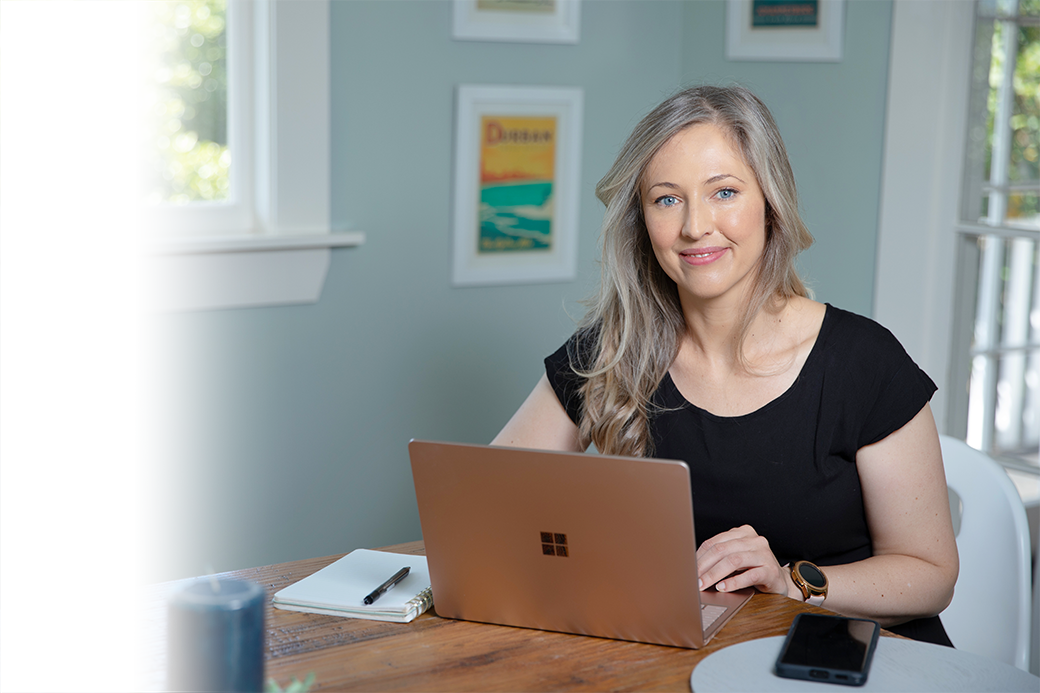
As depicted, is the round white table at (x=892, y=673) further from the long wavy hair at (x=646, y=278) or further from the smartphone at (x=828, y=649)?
the long wavy hair at (x=646, y=278)

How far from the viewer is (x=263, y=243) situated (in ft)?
7.54

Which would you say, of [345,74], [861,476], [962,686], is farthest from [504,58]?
[962,686]

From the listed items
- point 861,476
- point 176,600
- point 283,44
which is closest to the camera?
point 176,600

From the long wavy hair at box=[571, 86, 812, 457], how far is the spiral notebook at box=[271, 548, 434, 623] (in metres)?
0.43

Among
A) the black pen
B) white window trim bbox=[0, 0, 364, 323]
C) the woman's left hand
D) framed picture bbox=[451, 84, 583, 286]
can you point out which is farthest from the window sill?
the woman's left hand

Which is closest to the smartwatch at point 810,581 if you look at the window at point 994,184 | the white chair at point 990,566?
the white chair at point 990,566

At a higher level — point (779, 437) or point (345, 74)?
point (345, 74)

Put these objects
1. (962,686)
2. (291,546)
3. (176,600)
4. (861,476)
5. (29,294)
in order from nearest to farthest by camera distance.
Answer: (176,600) < (962,686) < (861,476) < (29,294) < (291,546)

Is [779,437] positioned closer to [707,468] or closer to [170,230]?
[707,468]

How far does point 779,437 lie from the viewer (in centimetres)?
151

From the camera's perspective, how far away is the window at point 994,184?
2.35 m

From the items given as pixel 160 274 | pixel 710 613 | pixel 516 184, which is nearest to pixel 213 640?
pixel 710 613

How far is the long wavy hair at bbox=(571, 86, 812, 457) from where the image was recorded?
1535 millimetres

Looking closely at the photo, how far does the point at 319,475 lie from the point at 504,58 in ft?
3.90
